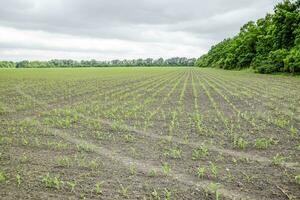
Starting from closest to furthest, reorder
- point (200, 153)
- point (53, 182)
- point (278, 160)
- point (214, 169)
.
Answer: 1. point (53, 182)
2. point (214, 169)
3. point (278, 160)
4. point (200, 153)

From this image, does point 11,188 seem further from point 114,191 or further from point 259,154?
point 259,154

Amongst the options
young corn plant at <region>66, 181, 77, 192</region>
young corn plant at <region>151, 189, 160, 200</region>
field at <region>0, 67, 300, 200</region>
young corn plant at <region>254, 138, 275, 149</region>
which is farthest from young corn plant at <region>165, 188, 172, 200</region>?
young corn plant at <region>254, 138, 275, 149</region>

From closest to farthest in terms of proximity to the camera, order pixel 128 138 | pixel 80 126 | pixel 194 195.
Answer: pixel 194 195 → pixel 128 138 → pixel 80 126

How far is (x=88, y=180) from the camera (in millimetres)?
6172

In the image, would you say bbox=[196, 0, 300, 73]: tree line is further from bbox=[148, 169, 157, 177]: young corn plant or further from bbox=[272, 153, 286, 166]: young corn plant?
bbox=[148, 169, 157, 177]: young corn plant

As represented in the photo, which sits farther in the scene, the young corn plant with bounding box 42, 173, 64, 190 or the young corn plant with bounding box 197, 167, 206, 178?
the young corn plant with bounding box 197, 167, 206, 178

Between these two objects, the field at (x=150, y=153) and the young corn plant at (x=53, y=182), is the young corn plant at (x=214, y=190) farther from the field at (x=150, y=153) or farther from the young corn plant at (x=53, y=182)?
the young corn plant at (x=53, y=182)

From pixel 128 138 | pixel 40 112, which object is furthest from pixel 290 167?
pixel 40 112

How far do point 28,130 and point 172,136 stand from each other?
4.18 m

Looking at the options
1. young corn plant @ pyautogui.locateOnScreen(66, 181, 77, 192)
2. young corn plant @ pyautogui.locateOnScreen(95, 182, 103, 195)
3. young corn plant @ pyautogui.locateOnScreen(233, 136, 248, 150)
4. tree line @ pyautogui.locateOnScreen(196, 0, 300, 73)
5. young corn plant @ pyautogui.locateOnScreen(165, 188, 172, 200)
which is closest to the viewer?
young corn plant @ pyautogui.locateOnScreen(165, 188, 172, 200)

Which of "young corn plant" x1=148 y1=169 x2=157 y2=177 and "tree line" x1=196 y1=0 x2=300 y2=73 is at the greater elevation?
"tree line" x1=196 y1=0 x2=300 y2=73

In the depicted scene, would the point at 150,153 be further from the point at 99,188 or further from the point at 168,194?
the point at 168,194

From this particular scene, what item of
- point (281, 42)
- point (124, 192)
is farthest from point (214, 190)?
point (281, 42)

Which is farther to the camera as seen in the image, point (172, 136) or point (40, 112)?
point (40, 112)
